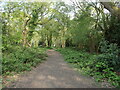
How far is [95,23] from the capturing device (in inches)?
406

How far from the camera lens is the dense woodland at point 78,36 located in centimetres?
444

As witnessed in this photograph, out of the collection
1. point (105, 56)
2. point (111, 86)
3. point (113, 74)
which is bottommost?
point (111, 86)

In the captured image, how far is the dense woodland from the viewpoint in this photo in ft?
14.6

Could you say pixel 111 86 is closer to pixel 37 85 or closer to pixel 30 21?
pixel 37 85

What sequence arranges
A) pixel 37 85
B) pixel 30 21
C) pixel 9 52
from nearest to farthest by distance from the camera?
1. pixel 37 85
2. pixel 9 52
3. pixel 30 21

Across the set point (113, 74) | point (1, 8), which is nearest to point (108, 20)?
point (113, 74)

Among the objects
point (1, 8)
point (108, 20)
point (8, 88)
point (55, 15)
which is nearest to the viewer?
point (8, 88)

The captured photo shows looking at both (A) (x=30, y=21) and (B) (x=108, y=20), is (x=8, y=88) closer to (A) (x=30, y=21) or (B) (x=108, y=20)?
(B) (x=108, y=20)

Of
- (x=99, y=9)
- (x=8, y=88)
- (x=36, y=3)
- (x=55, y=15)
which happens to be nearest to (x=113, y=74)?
(x=8, y=88)

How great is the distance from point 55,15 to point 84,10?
6122 millimetres

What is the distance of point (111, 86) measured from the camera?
126 inches

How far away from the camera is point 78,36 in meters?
11.2

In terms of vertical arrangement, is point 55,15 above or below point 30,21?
above

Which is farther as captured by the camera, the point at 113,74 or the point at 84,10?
the point at 84,10
